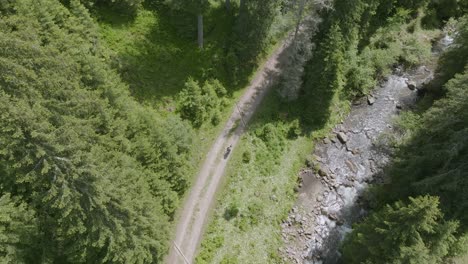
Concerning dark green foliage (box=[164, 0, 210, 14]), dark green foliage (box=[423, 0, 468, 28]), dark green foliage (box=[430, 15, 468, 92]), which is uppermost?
dark green foliage (box=[423, 0, 468, 28])

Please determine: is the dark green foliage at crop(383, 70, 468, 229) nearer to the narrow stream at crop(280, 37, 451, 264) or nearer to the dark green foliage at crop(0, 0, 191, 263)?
the narrow stream at crop(280, 37, 451, 264)

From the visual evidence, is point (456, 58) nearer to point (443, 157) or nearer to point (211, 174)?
point (443, 157)

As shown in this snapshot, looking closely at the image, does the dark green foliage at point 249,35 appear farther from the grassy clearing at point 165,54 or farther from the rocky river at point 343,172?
the rocky river at point 343,172

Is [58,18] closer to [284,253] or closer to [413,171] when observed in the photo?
[284,253]

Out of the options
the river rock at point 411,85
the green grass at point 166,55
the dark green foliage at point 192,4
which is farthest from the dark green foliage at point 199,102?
the river rock at point 411,85

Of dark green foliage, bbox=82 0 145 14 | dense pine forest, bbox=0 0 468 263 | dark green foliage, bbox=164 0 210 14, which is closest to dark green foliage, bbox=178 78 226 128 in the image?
dense pine forest, bbox=0 0 468 263
